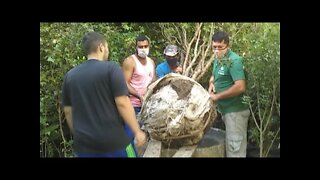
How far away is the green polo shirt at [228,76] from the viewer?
4590 millimetres

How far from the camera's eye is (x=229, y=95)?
4621 millimetres

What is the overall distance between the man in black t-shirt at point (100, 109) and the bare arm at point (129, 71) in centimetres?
28

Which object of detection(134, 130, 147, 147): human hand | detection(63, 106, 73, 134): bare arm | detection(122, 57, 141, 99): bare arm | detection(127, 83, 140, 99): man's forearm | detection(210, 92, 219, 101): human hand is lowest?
detection(134, 130, 147, 147): human hand

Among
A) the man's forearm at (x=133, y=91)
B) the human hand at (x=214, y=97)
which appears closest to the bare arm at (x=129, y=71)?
the man's forearm at (x=133, y=91)

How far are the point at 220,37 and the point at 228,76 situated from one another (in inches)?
14.8

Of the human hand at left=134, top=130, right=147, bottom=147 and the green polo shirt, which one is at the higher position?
the green polo shirt

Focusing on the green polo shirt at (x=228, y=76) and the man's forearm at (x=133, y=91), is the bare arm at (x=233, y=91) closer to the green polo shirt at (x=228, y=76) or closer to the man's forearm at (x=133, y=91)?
the green polo shirt at (x=228, y=76)

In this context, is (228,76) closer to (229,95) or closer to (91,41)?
(229,95)

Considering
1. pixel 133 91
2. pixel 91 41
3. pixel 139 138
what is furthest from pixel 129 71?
pixel 139 138

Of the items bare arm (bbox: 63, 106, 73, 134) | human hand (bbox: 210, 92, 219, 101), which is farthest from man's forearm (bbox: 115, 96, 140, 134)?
human hand (bbox: 210, 92, 219, 101)

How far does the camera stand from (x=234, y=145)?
4625 mm

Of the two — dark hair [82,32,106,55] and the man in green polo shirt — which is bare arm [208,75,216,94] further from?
dark hair [82,32,106,55]

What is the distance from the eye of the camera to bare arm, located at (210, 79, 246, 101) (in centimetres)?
460

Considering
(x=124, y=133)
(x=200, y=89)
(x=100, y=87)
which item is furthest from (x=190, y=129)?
(x=100, y=87)
